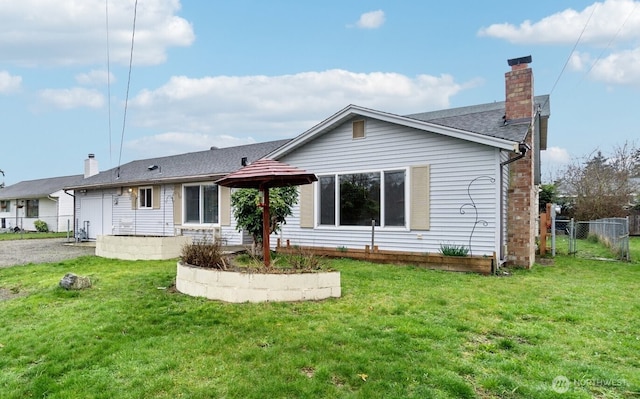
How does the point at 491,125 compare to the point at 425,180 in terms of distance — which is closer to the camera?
the point at 425,180

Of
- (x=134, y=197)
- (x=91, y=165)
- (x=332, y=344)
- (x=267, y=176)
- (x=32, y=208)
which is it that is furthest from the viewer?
(x=32, y=208)

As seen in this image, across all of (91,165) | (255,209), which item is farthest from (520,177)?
(91,165)

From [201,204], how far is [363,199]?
21.9ft

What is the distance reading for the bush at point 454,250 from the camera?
28.1 ft

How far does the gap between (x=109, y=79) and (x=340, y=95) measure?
11917 millimetres

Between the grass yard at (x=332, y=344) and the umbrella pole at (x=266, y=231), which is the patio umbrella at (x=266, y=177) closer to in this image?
the umbrella pole at (x=266, y=231)

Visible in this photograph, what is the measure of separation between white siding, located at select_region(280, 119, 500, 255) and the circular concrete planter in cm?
403

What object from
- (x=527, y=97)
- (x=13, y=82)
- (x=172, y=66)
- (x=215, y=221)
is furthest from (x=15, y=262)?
(x=527, y=97)

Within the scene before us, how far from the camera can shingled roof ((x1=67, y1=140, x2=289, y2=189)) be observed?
1440 cm

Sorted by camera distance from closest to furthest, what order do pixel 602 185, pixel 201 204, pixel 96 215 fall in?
pixel 201 204
pixel 96 215
pixel 602 185

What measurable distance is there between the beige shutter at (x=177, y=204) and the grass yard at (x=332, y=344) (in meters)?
8.21

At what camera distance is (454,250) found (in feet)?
28.3

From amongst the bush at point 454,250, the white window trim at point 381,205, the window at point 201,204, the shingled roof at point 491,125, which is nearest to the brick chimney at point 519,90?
the shingled roof at point 491,125

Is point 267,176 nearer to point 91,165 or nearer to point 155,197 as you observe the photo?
point 155,197
